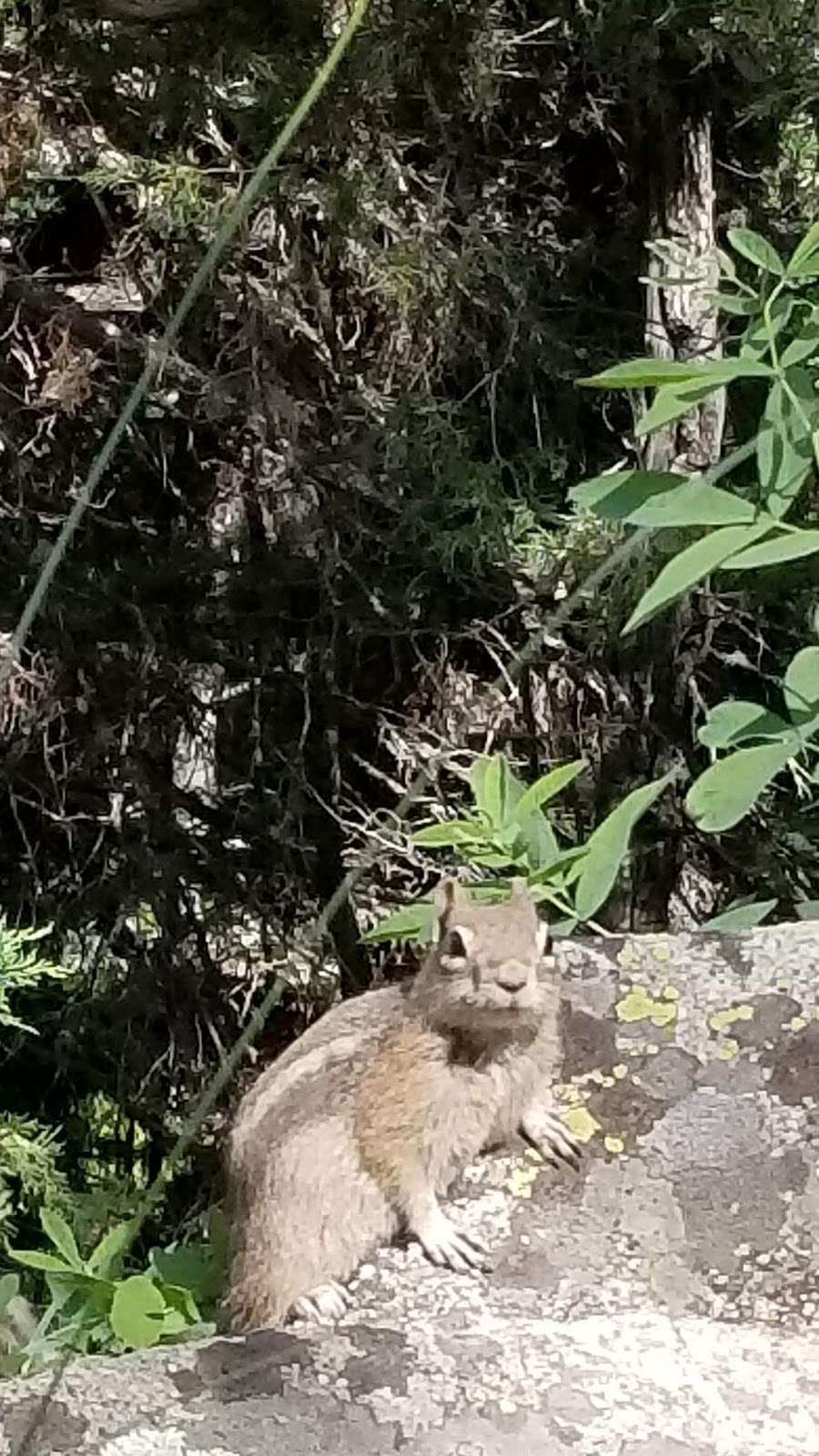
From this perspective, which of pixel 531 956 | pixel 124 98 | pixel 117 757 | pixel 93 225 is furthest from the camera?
pixel 117 757

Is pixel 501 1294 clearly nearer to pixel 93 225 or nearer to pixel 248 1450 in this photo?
pixel 248 1450

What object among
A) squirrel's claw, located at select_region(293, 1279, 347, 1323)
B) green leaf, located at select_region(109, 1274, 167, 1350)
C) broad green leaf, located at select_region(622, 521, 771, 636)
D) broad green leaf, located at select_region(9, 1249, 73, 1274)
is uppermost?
broad green leaf, located at select_region(622, 521, 771, 636)

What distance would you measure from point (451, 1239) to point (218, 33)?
1.08 meters

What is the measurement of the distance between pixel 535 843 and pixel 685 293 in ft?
2.68

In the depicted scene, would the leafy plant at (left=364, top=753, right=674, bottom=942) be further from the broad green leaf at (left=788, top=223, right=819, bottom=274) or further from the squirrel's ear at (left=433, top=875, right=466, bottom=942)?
the broad green leaf at (left=788, top=223, right=819, bottom=274)

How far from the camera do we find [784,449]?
1020 mm

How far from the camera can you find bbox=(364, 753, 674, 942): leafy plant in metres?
1.06

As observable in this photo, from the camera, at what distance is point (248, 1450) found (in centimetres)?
75

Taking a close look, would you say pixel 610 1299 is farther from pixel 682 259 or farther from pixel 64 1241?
pixel 682 259

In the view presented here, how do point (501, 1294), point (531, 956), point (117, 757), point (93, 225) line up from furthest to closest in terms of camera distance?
point (117, 757) → point (93, 225) → point (531, 956) → point (501, 1294)

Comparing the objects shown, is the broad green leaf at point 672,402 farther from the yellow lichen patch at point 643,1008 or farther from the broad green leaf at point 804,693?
the yellow lichen patch at point 643,1008

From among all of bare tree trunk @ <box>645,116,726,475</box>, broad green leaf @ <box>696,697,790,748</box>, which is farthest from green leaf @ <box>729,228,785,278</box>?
bare tree trunk @ <box>645,116,726,475</box>

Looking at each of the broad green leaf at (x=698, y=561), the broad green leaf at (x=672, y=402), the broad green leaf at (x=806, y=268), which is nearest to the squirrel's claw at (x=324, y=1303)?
the broad green leaf at (x=698, y=561)


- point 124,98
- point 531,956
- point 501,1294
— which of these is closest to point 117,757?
point 124,98
